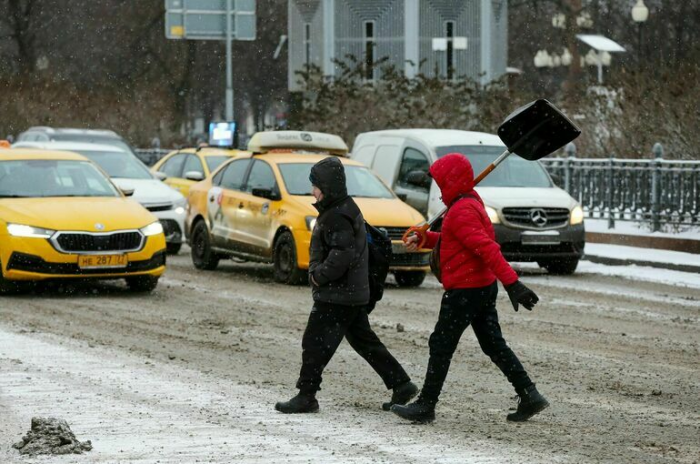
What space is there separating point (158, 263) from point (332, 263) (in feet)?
24.5

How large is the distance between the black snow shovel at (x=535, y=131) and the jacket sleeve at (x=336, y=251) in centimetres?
61

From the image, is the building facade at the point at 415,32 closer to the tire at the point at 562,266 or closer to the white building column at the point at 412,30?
the white building column at the point at 412,30

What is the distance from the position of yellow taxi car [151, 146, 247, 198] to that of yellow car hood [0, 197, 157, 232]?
7739 mm

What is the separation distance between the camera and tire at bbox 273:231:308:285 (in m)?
17.2

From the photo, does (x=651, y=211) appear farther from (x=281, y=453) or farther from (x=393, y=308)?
(x=281, y=453)

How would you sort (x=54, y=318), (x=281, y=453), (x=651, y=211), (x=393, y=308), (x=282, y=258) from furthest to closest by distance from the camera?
(x=651, y=211) → (x=282, y=258) → (x=393, y=308) → (x=54, y=318) → (x=281, y=453)

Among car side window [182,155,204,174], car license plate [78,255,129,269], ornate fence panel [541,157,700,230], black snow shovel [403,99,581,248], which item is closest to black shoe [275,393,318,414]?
black snow shovel [403,99,581,248]

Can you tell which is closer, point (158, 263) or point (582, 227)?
point (158, 263)

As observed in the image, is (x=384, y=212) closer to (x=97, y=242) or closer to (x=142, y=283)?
(x=142, y=283)

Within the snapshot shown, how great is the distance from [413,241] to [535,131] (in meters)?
1.08

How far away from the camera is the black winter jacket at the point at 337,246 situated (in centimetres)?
866

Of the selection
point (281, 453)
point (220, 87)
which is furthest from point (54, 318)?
point (220, 87)

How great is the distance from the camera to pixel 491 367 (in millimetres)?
10875

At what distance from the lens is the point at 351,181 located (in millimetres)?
18375
